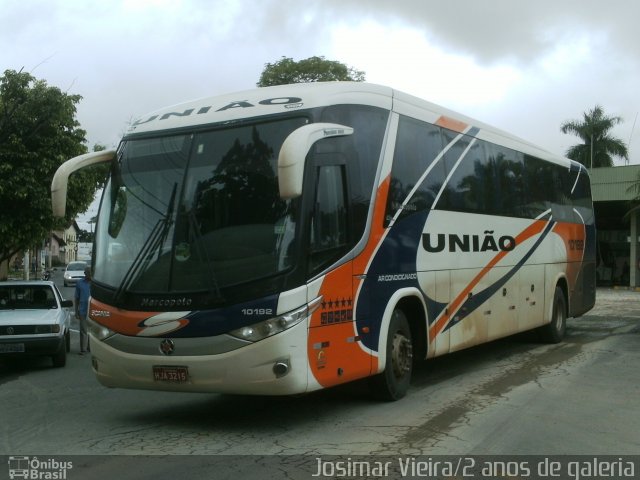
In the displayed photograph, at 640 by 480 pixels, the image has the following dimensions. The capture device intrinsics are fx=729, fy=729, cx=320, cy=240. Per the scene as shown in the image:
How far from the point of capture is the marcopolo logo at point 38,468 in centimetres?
568

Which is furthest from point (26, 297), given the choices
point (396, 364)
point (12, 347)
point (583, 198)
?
point (583, 198)

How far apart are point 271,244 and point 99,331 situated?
84.0 inches

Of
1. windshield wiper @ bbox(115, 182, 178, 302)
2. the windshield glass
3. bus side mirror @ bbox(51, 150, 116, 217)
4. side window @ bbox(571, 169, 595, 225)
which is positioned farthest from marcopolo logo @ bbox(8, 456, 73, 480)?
side window @ bbox(571, 169, 595, 225)

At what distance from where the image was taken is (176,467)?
580cm

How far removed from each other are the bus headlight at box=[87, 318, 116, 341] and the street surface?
3.03 feet

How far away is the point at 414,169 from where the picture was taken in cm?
885

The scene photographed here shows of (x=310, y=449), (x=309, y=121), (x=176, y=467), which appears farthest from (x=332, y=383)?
(x=309, y=121)

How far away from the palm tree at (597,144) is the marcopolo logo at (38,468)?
5240 cm

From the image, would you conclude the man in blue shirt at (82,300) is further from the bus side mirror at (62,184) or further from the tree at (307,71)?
the tree at (307,71)

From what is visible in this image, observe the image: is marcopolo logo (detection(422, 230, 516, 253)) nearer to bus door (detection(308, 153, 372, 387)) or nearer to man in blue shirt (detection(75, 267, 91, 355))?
bus door (detection(308, 153, 372, 387))

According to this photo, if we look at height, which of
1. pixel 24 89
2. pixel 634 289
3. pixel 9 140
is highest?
pixel 24 89

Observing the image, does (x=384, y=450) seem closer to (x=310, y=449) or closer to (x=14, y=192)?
(x=310, y=449)

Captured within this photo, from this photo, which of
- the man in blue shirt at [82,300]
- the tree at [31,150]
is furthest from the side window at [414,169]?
the tree at [31,150]

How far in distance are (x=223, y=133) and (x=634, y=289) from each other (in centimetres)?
3418
